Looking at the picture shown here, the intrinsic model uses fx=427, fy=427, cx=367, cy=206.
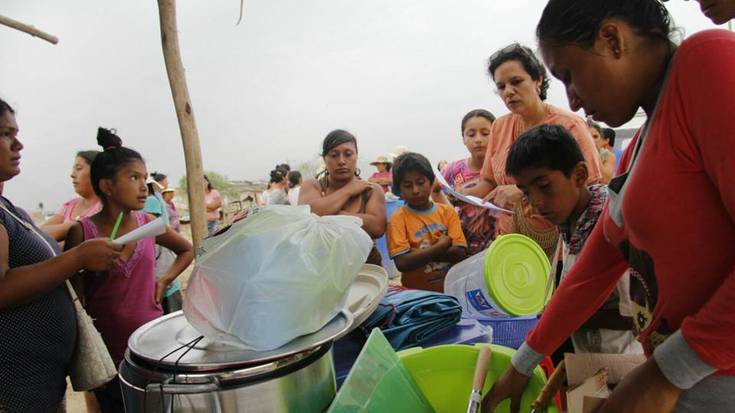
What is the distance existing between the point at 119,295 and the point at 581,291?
2.03 m

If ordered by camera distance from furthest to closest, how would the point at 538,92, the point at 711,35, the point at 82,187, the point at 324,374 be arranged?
the point at 82,187
the point at 538,92
the point at 324,374
the point at 711,35

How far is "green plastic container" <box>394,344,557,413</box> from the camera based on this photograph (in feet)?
3.52

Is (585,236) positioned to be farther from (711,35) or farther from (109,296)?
(109,296)

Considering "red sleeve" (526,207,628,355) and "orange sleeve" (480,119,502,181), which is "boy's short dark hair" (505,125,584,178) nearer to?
"red sleeve" (526,207,628,355)

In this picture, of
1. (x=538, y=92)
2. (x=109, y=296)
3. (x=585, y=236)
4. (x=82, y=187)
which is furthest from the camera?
(x=82, y=187)

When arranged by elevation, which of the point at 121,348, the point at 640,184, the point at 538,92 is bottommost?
the point at 121,348

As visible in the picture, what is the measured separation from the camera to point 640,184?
0.70m

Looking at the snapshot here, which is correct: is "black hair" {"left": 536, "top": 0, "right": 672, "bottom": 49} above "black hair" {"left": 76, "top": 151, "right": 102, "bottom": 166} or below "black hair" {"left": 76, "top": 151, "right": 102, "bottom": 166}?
above

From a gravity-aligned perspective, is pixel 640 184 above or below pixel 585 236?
above

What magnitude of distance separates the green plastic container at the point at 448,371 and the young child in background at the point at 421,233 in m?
1.52

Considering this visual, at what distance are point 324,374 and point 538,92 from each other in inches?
85.4

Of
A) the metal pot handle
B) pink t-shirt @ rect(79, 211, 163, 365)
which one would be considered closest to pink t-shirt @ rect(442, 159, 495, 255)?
pink t-shirt @ rect(79, 211, 163, 365)

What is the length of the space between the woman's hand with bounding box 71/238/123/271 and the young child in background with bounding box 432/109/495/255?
205 centimetres

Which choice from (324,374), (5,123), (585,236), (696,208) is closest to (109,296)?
(5,123)
